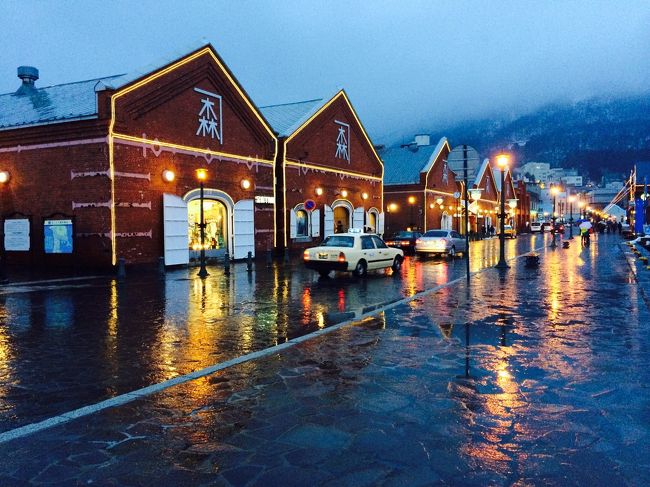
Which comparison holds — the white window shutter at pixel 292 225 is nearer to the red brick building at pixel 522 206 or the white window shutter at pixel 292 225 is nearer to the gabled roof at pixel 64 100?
the gabled roof at pixel 64 100

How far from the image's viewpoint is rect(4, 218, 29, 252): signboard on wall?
2219 centimetres

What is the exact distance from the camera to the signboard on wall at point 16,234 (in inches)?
874

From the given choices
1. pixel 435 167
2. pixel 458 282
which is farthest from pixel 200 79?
pixel 435 167

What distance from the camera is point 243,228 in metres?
27.4

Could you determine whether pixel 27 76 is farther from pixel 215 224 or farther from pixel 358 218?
pixel 358 218

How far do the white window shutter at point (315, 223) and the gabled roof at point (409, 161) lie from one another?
19452 millimetres

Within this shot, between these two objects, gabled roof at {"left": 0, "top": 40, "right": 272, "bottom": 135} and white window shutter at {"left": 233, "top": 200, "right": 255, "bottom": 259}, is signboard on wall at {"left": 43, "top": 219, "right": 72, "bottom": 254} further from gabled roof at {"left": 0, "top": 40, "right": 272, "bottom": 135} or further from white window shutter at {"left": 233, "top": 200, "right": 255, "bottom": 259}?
white window shutter at {"left": 233, "top": 200, "right": 255, "bottom": 259}

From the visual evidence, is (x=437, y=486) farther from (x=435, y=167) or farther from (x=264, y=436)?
(x=435, y=167)

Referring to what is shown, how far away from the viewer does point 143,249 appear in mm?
21844

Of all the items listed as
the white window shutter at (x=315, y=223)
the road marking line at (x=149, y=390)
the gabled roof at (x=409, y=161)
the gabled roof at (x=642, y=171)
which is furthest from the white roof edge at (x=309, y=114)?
the gabled roof at (x=642, y=171)

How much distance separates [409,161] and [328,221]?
2077 centimetres

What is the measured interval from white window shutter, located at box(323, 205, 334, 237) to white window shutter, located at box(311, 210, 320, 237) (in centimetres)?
Result: 103

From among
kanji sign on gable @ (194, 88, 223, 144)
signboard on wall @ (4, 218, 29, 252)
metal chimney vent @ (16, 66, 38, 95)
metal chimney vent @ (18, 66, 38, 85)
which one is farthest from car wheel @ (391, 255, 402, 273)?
metal chimney vent @ (18, 66, 38, 85)

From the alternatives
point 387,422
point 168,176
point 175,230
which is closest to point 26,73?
point 168,176
